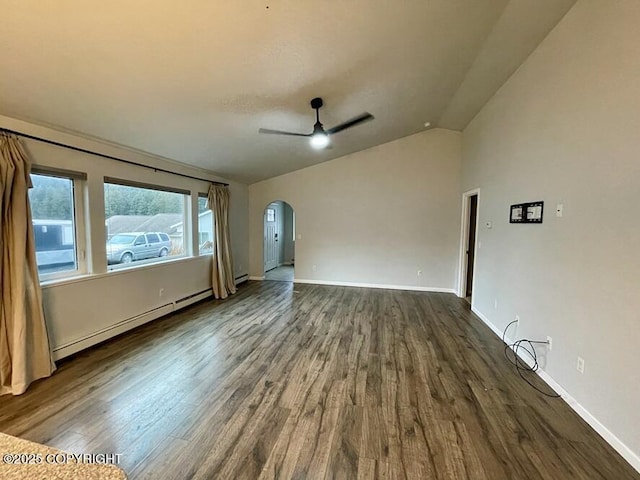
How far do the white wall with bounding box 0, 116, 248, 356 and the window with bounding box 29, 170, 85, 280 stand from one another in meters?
0.13

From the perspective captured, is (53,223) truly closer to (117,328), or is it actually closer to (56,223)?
(56,223)

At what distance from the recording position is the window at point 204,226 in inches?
215

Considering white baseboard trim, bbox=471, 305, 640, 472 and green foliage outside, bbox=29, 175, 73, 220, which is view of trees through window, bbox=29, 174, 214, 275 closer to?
green foliage outside, bbox=29, 175, 73, 220

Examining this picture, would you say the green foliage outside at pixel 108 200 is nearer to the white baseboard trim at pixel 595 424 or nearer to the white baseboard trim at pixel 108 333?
the white baseboard trim at pixel 108 333

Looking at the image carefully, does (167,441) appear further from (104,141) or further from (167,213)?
(167,213)

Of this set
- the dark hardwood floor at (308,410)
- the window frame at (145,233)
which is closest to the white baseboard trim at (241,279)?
the window frame at (145,233)

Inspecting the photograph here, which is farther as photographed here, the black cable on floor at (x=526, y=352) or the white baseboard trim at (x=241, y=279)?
the white baseboard trim at (x=241, y=279)

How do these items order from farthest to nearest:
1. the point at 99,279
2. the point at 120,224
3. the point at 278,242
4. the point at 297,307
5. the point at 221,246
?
the point at 278,242
the point at 221,246
the point at 297,307
the point at 120,224
the point at 99,279

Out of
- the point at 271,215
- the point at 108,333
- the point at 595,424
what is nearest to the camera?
the point at 595,424

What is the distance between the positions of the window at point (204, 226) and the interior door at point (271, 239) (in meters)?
2.41

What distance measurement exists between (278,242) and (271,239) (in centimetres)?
70

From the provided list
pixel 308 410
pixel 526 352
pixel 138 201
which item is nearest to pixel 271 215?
pixel 138 201

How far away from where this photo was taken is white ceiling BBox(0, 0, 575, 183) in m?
1.90

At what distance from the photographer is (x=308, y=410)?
2289 millimetres
